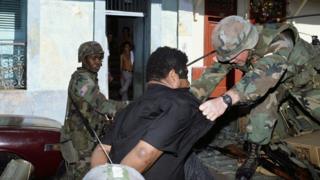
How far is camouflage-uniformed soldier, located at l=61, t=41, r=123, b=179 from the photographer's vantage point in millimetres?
4664

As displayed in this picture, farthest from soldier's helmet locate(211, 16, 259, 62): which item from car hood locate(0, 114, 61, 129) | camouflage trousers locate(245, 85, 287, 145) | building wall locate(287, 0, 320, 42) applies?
building wall locate(287, 0, 320, 42)

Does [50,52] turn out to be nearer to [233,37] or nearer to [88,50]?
[88,50]

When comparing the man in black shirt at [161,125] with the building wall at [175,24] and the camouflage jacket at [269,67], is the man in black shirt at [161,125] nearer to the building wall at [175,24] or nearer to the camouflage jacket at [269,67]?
the camouflage jacket at [269,67]

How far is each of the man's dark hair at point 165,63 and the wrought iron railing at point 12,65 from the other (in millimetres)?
7480

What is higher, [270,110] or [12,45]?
[12,45]

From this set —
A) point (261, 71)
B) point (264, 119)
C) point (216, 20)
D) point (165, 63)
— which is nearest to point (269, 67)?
point (261, 71)

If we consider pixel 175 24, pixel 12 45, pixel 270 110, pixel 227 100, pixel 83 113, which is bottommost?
pixel 83 113

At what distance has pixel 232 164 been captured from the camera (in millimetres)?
3979

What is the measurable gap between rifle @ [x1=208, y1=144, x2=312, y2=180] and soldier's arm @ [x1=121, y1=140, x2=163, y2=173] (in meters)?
1.32

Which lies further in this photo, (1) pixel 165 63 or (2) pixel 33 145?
(2) pixel 33 145

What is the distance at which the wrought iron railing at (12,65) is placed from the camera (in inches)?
383

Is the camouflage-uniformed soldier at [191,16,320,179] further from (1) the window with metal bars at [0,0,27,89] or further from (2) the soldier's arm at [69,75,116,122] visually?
(1) the window with metal bars at [0,0,27,89]

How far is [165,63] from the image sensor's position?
105 inches

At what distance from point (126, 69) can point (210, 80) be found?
7672mm
